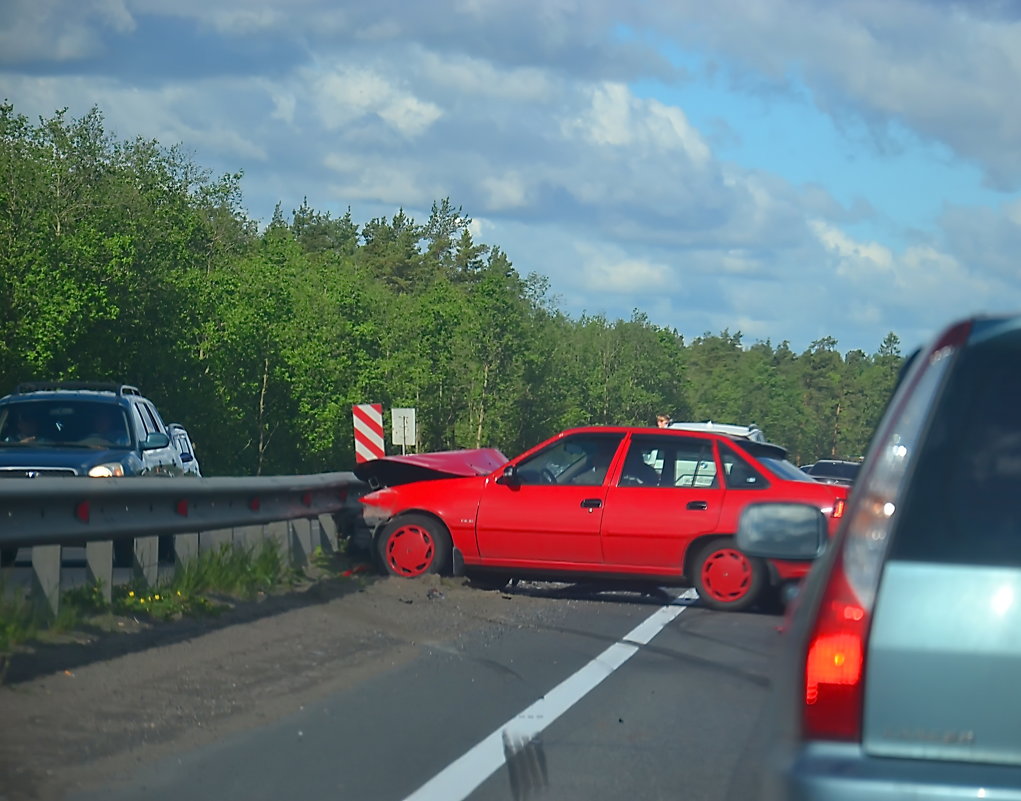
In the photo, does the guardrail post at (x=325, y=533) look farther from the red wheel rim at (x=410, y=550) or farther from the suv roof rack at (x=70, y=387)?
the suv roof rack at (x=70, y=387)

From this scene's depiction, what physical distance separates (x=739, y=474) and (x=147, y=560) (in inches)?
218

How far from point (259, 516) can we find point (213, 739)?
5.79 meters

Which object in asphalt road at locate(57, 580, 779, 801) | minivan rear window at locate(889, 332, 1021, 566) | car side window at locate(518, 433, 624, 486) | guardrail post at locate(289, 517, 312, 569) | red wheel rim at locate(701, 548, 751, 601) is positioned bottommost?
asphalt road at locate(57, 580, 779, 801)

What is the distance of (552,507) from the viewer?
13.5 m

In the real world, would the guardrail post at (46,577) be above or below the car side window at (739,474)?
below

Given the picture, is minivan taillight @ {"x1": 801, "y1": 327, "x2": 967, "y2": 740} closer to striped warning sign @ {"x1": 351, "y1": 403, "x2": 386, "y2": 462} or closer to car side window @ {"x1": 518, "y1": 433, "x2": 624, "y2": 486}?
car side window @ {"x1": 518, "y1": 433, "x2": 624, "y2": 486}

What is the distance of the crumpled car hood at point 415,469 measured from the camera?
14.2m

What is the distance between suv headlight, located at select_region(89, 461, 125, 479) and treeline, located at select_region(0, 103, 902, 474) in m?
28.7

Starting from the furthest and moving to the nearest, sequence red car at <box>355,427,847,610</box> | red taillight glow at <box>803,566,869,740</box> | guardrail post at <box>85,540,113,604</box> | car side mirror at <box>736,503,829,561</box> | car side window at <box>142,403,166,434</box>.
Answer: car side window at <box>142,403,166,434</box>
red car at <box>355,427,847,610</box>
guardrail post at <box>85,540,113,604</box>
car side mirror at <box>736,503,829,561</box>
red taillight glow at <box>803,566,869,740</box>

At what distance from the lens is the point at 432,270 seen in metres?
122

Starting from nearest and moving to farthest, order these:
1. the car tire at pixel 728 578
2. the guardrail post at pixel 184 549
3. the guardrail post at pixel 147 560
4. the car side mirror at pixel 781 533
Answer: the car side mirror at pixel 781 533
the guardrail post at pixel 147 560
the guardrail post at pixel 184 549
the car tire at pixel 728 578

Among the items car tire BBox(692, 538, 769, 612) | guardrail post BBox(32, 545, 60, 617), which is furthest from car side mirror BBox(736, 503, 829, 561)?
car tire BBox(692, 538, 769, 612)

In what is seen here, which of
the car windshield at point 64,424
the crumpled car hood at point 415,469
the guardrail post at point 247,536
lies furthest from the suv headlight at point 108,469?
the guardrail post at point 247,536

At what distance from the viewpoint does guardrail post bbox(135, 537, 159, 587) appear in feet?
34.0
